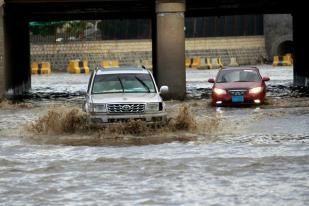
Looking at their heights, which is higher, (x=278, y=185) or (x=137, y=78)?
(x=137, y=78)

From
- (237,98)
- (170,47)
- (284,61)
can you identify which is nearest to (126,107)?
(237,98)

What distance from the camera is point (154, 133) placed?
733 inches

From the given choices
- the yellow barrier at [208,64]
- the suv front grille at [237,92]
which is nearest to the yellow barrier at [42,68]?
the yellow barrier at [208,64]

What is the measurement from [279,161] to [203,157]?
1.51 meters

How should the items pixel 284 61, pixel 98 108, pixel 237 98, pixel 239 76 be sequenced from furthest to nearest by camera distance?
pixel 284 61 < pixel 239 76 < pixel 237 98 < pixel 98 108

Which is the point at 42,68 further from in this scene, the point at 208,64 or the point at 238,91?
the point at 238,91

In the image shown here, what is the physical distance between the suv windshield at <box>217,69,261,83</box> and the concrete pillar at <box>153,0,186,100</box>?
2.40m

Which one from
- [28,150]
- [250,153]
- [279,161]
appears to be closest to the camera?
[279,161]

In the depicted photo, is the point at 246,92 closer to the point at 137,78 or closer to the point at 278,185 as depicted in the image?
the point at 137,78

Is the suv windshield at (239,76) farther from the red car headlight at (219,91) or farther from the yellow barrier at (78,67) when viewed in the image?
the yellow barrier at (78,67)

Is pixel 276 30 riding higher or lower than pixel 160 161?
higher

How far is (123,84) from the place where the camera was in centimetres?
1984

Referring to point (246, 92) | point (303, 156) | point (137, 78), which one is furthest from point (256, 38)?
point (303, 156)

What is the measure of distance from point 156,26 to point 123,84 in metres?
14.0
